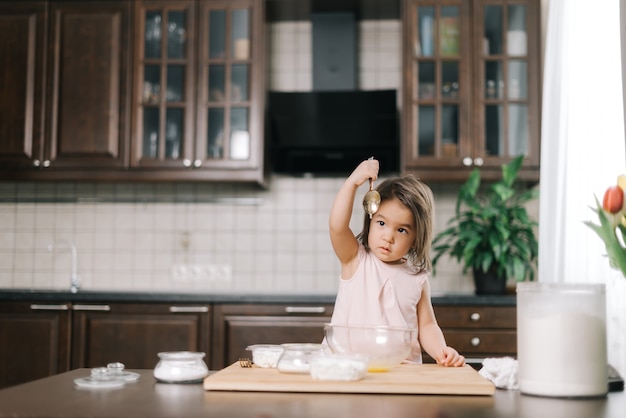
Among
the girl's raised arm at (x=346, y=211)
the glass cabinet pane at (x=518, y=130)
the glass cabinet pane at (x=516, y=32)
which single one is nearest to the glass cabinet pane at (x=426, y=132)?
the glass cabinet pane at (x=518, y=130)

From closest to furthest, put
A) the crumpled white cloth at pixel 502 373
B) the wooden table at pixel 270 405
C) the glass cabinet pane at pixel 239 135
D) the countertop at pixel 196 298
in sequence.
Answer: the wooden table at pixel 270 405 < the crumpled white cloth at pixel 502 373 < the countertop at pixel 196 298 < the glass cabinet pane at pixel 239 135

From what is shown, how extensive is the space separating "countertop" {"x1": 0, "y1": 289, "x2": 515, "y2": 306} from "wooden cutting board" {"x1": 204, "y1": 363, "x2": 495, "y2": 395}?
6.29 feet

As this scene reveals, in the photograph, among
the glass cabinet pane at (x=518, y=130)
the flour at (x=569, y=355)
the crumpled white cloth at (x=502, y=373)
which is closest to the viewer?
the flour at (x=569, y=355)

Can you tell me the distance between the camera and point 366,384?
127 cm

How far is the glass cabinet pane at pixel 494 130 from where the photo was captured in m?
3.62

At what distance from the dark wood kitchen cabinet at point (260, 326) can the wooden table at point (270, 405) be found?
1995 mm

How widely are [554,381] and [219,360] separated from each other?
2266mm

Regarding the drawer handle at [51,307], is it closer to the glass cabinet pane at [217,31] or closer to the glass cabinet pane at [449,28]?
the glass cabinet pane at [217,31]

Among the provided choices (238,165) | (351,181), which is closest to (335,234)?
(351,181)

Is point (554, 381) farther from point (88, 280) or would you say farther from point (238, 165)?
point (88, 280)

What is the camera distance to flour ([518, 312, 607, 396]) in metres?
1.25

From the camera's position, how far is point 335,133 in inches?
150

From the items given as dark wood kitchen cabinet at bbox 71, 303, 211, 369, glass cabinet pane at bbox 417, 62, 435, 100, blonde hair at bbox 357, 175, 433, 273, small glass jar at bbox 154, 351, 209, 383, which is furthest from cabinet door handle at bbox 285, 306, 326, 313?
small glass jar at bbox 154, 351, 209, 383

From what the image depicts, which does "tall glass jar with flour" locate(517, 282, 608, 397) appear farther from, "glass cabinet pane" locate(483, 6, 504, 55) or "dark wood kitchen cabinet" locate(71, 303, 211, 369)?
"glass cabinet pane" locate(483, 6, 504, 55)
